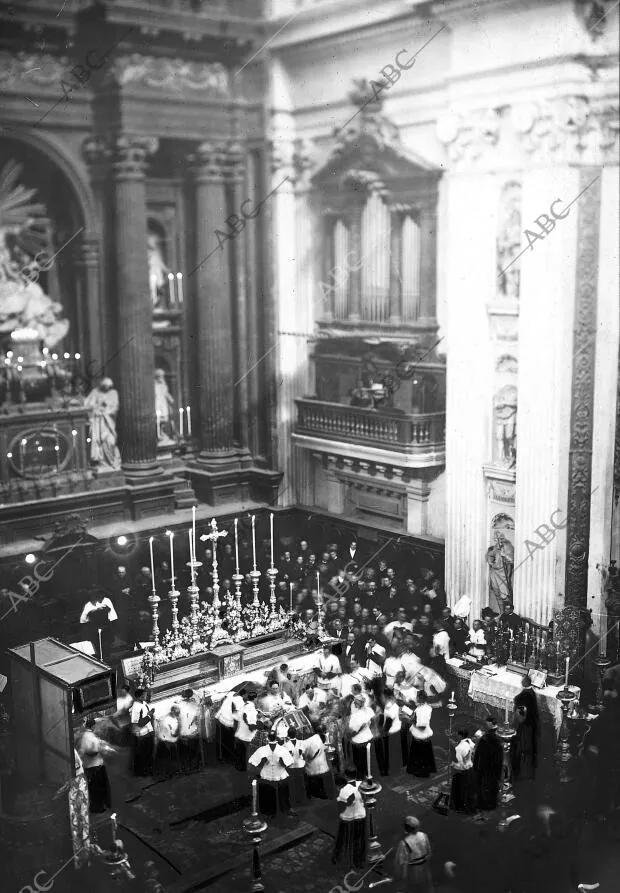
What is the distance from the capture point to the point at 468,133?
51.8 ft

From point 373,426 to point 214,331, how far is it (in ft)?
10.4

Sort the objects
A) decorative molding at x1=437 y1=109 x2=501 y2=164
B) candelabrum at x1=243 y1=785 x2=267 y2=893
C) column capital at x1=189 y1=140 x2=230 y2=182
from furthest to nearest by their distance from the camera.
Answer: column capital at x1=189 y1=140 x2=230 y2=182 → decorative molding at x1=437 y1=109 x2=501 y2=164 → candelabrum at x1=243 y1=785 x2=267 y2=893

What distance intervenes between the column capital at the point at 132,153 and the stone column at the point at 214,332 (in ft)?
3.50

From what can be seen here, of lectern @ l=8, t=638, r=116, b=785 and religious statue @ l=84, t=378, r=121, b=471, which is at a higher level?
religious statue @ l=84, t=378, r=121, b=471

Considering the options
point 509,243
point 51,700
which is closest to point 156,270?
point 509,243

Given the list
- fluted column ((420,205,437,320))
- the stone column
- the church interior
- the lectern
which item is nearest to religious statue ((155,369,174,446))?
the church interior

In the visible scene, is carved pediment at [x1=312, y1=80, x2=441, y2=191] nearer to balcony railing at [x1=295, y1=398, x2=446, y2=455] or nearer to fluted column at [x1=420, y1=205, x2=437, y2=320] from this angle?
fluted column at [x1=420, y1=205, x2=437, y2=320]

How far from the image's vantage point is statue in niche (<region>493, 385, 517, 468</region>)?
1628cm

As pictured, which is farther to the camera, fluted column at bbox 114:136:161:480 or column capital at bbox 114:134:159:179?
fluted column at bbox 114:136:161:480

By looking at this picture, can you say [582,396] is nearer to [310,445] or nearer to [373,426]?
[373,426]

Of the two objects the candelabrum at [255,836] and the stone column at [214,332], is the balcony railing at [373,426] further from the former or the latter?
the candelabrum at [255,836]

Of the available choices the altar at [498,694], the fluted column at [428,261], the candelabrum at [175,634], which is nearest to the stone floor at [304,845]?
the altar at [498,694]

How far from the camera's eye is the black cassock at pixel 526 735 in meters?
14.2

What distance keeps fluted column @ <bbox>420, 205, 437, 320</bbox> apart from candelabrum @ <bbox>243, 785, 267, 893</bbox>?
7.85m
